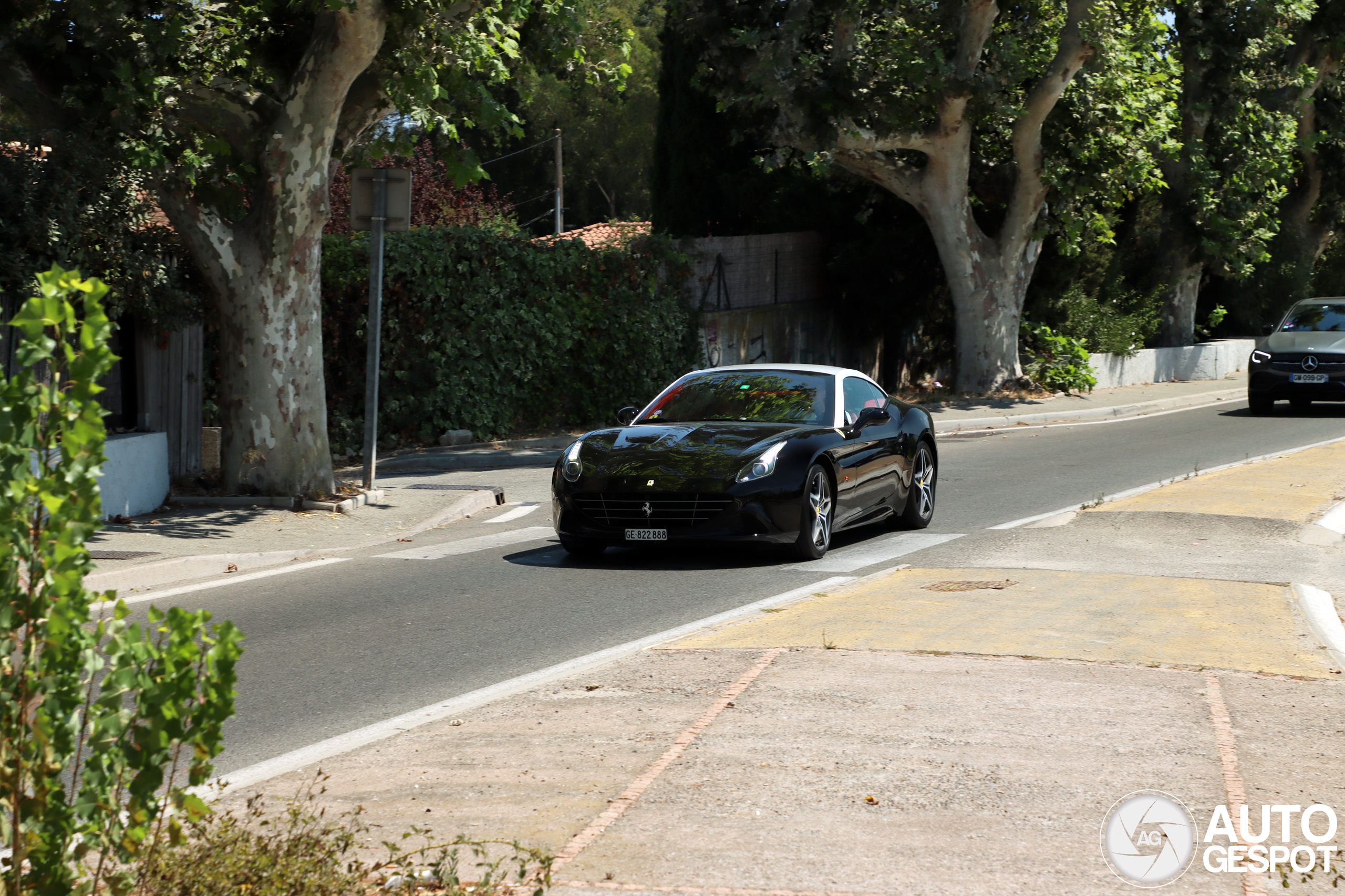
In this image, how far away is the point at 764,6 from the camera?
23.4m

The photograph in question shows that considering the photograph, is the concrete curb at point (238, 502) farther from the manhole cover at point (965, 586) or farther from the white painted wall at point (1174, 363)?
the white painted wall at point (1174, 363)

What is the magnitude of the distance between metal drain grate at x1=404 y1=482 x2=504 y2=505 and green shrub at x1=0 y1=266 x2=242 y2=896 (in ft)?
36.2

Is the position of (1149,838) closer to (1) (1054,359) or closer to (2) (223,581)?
(2) (223,581)

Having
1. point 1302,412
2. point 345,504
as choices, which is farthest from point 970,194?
point 345,504

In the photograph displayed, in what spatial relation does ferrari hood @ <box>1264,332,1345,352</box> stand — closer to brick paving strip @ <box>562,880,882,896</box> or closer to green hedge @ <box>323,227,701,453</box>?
Answer: green hedge @ <box>323,227,701,453</box>

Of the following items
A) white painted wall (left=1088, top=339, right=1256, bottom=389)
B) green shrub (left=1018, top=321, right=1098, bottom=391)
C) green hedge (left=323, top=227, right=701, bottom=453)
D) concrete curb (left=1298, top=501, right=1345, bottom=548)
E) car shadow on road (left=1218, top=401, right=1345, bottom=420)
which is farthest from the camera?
white painted wall (left=1088, top=339, right=1256, bottom=389)

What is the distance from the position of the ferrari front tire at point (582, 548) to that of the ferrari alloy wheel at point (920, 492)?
9.21ft

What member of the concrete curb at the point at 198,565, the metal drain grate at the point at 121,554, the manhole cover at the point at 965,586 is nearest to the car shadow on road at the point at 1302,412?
the manhole cover at the point at 965,586

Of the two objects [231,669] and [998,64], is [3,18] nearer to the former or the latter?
[231,669]

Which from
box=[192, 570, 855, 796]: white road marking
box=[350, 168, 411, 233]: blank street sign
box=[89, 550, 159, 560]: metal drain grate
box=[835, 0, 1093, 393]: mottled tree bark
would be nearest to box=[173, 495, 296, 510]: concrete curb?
box=[89, 550, 159, 560]: metal drain grate

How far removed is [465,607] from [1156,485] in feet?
28.6

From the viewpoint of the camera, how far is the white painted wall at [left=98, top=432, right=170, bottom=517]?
11.9 m

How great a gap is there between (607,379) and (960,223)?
8.20m

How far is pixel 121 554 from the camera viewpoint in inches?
390
